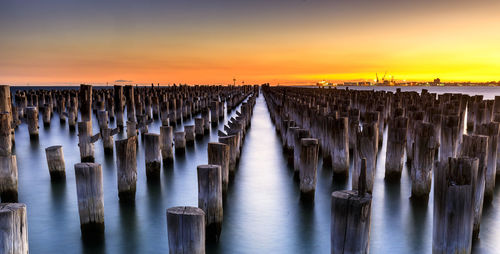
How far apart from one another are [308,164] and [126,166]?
2.77 m

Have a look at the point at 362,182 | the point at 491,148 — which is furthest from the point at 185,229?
the point at 491,148

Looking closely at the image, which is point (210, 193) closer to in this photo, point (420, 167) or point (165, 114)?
point (420, 167)

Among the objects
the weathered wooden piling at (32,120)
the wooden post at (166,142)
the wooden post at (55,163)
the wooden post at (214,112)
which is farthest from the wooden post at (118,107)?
the wooden post at (55,163)

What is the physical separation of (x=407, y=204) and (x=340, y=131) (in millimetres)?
1653

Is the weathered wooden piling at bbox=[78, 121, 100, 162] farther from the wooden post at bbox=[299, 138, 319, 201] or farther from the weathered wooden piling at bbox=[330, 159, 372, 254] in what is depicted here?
the weathered wooden piling at bbox=[330, 159, 372, 254]

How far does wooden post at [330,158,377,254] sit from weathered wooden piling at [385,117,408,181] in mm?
3549

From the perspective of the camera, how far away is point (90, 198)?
447cm

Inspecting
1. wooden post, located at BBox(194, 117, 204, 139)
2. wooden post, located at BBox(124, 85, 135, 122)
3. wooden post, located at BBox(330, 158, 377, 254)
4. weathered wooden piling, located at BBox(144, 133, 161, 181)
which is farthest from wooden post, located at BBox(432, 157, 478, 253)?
wooden post, located at BBox(124, 85, 135, 122)

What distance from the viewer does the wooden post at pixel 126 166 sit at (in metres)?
5.56

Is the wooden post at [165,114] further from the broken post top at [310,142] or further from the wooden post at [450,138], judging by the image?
the wooden post at [450,138]

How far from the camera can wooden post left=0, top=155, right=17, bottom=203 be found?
575cm

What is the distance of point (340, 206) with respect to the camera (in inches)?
121

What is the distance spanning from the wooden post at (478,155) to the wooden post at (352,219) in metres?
1.98

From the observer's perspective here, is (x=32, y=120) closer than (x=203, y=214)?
No
